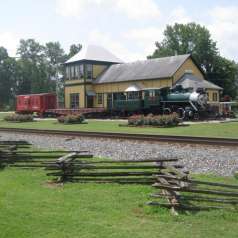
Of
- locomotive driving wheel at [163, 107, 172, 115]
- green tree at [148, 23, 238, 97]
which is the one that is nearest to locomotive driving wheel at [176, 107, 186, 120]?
locomotive driving wheel at [163, 107, 172, 115]

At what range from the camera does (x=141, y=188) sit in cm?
1038

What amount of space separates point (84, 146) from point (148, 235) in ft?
A: 40.5

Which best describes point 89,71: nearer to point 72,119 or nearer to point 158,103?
point 158,103

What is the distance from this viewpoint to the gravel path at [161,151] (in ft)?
43.6

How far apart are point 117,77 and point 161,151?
37.0m

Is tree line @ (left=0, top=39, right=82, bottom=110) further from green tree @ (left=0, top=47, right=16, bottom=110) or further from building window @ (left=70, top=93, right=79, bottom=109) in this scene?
building window @ (left=70, top=93, right=79, bottom=109)

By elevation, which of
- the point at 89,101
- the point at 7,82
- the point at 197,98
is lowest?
the point at 197,98

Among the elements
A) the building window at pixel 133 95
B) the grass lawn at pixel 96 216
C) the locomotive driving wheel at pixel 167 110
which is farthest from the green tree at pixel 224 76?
the grass lawn at pixel 96 216

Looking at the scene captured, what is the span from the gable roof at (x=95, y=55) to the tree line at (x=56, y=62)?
17.7m

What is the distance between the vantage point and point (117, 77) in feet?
174

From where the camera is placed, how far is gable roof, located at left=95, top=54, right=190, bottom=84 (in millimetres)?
47688

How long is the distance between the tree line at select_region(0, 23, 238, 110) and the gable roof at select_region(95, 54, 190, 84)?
2040 cm

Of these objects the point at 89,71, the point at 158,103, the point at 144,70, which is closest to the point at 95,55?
the point at 89,71

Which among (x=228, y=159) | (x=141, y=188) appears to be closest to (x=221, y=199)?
(x=141, y=188)
